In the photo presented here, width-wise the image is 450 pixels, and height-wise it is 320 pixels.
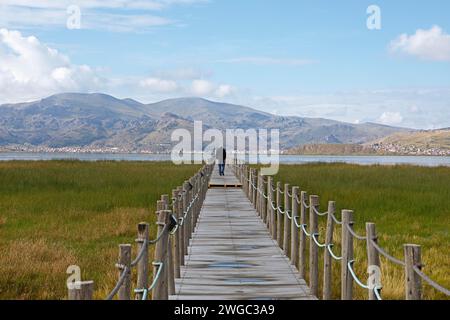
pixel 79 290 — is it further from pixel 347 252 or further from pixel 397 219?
pixel 397 219

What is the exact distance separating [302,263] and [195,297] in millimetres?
2388

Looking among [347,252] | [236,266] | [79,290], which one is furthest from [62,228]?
[79,290]

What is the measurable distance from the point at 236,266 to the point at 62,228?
353 inches

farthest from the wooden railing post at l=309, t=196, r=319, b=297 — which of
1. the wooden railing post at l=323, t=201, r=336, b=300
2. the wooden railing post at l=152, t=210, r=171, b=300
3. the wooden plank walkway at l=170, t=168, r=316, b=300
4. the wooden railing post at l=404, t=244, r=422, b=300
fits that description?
the wooden railing post at l=404, t=244, r=422, b=300

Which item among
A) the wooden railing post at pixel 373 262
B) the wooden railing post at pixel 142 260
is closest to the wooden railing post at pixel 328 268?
the wooden railing post at pixel 373 262

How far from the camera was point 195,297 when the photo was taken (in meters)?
9.16

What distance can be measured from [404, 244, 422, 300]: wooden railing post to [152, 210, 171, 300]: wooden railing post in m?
3.14

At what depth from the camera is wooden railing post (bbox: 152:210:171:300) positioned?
799cm

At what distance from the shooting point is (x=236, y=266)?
1156 centimetres

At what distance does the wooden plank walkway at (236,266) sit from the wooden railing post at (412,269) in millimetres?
3325

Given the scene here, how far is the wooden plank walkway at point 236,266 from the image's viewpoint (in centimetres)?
948
